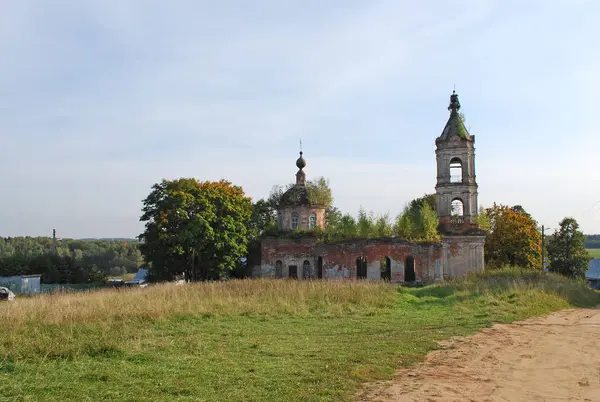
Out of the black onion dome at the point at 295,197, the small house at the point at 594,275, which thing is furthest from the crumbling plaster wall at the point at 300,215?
the small house at the point at 594,275

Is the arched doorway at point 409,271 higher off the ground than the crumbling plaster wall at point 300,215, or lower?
lower

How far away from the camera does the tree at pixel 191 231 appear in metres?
34.3

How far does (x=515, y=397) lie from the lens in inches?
332

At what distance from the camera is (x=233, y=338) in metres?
12.7

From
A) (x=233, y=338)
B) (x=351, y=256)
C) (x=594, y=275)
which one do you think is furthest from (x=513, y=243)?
(x=233, y=338)

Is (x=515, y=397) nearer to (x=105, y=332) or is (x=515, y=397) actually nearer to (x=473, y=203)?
(x=105, y=332)

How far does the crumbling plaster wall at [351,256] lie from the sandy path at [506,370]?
19236 millimetres

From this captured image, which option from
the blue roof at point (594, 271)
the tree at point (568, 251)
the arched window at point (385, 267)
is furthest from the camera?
the blue roof at point (594, 271)

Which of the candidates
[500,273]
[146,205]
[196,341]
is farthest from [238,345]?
[146,205]

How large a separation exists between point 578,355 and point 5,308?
47.2ft

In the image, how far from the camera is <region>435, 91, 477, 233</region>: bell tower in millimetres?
35125

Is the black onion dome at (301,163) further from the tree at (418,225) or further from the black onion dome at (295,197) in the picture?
the tree at (418,225)

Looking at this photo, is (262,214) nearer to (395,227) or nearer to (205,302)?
(395,227)

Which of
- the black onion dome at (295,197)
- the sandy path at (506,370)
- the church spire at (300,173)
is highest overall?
the church spire at (300,173)
